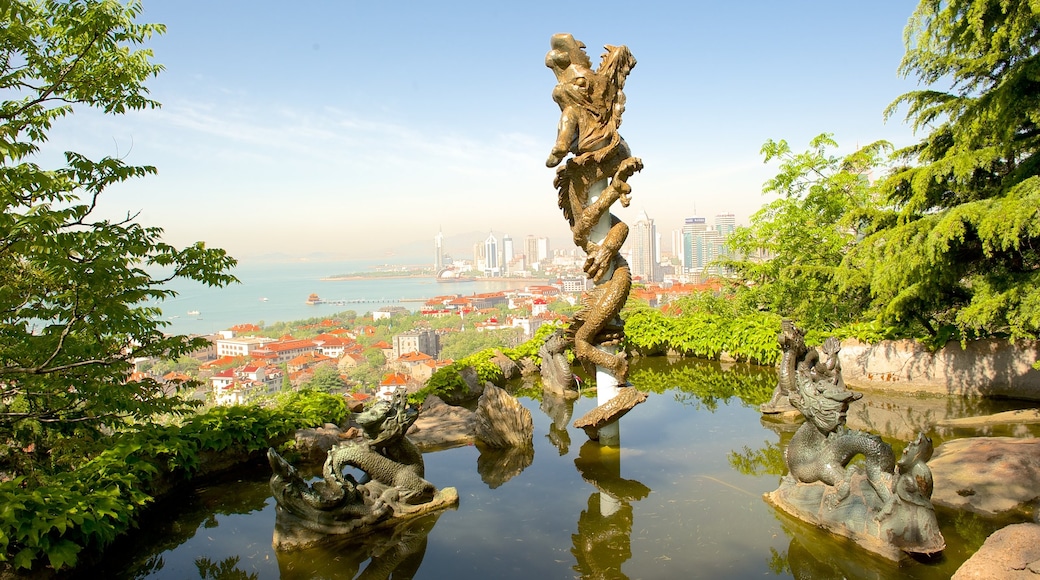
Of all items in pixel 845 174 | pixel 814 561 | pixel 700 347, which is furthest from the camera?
pixel 845 174

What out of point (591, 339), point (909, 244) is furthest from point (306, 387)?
point (909, 244)

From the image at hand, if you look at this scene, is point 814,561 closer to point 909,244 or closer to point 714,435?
point 714,435

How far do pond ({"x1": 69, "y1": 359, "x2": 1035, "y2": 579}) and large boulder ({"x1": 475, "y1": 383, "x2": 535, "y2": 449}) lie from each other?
0.23 metres

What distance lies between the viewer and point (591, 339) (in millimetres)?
6215

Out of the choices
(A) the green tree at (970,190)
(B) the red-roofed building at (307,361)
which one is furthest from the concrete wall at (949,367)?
(B) the red-roofed building at (307,361)

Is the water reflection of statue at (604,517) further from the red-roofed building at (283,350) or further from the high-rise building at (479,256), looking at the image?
the high-rise building at (479,256)

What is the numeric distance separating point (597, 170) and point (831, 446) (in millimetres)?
3374

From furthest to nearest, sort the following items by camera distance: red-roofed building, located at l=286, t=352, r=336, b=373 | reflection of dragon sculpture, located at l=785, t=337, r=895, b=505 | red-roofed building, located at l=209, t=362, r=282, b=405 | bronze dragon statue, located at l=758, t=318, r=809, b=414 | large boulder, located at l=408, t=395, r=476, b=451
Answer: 1. red-roofed building, located at l=286, t=352, r=336, b=373
2. red-roofed building, located at l=209, t=362, r=282, b=405
3. bronze dragon statue, located at l=758, t=318, r=809, b=414
4. large boulder, located at l=408, t=395, r=476, b=451
5. reflection of dragon sculpture, located at l=785, t=337, r=895, b=505

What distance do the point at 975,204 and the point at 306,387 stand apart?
29.6ft

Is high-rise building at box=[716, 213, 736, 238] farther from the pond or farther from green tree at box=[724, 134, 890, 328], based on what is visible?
the pond

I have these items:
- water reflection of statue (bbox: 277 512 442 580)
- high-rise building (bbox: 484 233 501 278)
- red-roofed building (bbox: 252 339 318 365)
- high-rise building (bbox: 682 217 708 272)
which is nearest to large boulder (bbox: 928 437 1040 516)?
Answer: water reflection of statue (bbox: 277 512 442 580)

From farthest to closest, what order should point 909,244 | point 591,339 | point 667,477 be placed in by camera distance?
point 909,244
point 591,339
point 667,477

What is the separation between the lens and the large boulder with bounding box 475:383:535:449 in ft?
21.8

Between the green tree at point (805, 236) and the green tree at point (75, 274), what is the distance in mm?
12224
